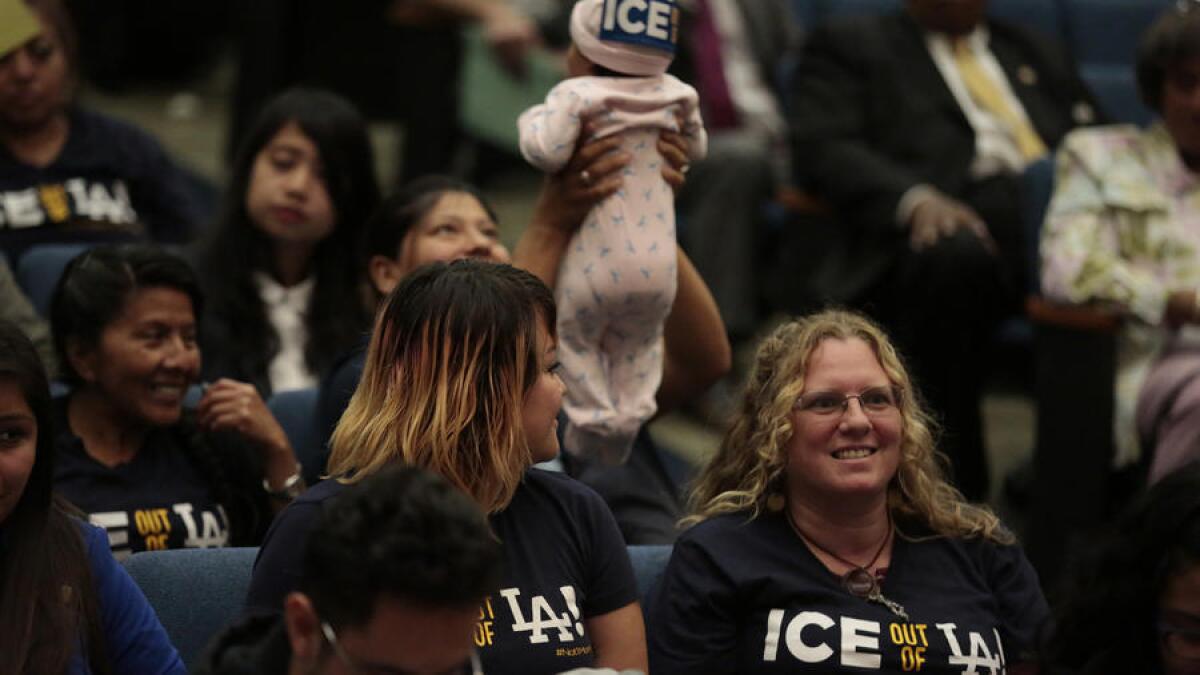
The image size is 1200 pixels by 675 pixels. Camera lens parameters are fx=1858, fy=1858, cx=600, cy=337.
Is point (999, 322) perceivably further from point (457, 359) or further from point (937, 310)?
point (457, 359)

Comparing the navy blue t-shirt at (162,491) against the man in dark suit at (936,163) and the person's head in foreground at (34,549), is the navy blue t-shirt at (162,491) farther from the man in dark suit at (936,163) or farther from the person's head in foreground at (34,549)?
the man in dark suit at (936,163)

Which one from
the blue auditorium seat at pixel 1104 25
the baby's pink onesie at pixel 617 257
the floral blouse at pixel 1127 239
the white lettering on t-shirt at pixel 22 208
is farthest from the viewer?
the blue auditorium seat at pixel 1104 25

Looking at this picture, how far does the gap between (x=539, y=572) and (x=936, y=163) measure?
2.20 m

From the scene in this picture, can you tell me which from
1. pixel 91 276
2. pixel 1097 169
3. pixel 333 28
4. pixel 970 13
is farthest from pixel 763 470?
pixel 333 28

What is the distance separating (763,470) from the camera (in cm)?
248

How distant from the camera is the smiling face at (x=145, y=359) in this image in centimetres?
276

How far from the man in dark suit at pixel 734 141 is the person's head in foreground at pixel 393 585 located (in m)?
2.78

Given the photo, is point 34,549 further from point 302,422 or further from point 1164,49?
point 1164,49

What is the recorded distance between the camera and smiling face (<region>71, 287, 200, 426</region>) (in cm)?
276

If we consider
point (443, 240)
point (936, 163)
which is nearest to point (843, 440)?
point (443, 240)

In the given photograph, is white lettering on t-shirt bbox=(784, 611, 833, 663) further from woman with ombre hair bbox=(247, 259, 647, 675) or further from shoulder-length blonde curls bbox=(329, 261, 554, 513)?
shoulder-length blonde curls bbox=(329, 261, 554, 513)

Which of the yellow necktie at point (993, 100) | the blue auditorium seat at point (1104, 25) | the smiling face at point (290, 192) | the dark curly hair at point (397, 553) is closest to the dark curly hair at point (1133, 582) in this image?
the dark curly hair at point (397, 553)

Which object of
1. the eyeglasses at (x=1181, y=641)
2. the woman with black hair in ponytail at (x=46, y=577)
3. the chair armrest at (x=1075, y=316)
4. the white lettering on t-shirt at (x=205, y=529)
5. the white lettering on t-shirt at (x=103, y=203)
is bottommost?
the white lettering on t-shirt at (x=205, y=529)

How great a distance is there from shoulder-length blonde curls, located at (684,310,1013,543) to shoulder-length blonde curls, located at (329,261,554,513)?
453 mm
